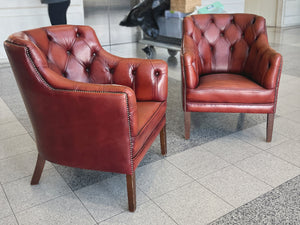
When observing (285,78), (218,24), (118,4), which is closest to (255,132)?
(218,24)

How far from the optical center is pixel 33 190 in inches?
77.8

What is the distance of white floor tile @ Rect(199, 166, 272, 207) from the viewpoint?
6.10 feet

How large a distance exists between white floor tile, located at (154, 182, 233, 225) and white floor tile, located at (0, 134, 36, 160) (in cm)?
117

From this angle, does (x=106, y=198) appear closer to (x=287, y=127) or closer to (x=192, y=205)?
(x=192, y=205)

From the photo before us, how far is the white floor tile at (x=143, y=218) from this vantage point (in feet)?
5.47

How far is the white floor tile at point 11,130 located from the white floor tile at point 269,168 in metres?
1.75

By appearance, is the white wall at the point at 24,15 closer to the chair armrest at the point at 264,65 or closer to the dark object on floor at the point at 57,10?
the dark object on floor at the point at 57,10

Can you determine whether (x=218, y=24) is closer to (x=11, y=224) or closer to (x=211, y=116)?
(x=211, y=116)

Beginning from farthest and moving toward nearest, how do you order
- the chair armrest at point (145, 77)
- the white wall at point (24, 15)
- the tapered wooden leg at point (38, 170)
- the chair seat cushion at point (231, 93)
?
1. the white wall at point (24, 15)
2. the chair seat cushion at point (231, 93)
3. the chair armrest at point (145, 77)
4. the tapered wooden leg at point (38, 170)

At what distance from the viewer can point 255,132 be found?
269cm

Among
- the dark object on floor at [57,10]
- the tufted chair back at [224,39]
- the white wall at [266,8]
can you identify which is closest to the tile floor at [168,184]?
the tufted chair back at [224,39]

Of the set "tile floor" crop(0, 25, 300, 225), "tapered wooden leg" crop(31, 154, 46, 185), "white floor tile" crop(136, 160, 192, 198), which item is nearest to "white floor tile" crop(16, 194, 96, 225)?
"tile floor" crop(0, 25, 300, 225)

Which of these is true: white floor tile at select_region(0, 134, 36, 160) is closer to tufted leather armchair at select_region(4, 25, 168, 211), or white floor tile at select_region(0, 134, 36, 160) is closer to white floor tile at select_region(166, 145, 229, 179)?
tufted leather armchair at select_region(4, 25, 168, 211)

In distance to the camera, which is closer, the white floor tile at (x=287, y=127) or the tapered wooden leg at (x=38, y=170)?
the tapered wooden leg at (x=38, y=170)
